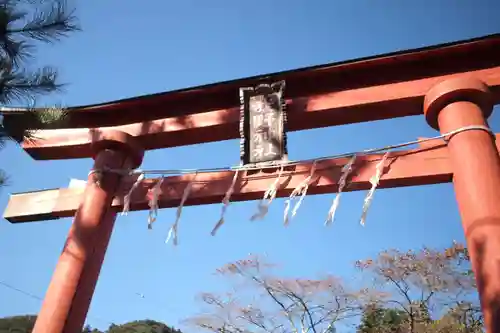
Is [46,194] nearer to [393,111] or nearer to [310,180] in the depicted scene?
[310,180]

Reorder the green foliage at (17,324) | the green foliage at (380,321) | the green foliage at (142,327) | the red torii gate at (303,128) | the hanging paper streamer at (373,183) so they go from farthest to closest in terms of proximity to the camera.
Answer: the green foliage at (142,327)
the green foliage at (17,324)
the green foliage at (380,321)
the hanging paper streamer at (373,183)
the red torii gate at (303,128)

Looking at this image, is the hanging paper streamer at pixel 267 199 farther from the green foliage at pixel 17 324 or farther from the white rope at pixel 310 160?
the green foliage at pixel 17 324

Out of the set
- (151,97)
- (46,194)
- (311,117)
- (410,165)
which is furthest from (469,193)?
(46,194)

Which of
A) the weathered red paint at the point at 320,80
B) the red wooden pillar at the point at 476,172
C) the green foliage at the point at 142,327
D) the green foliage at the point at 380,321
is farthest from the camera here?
the green foliage at the point at 142,327

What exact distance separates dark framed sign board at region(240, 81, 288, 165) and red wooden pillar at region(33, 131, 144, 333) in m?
1.24

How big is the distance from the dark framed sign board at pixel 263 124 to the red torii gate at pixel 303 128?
12 cm

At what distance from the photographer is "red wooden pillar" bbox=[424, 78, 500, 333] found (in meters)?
2.53

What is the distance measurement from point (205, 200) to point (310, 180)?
1018 mm

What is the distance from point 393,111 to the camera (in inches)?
152

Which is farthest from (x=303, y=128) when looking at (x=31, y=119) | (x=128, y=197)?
(x=31, y=119)

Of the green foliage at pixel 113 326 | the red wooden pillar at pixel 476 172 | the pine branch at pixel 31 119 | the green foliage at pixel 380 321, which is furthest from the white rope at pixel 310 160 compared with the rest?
the green foliage at pixel 113 326

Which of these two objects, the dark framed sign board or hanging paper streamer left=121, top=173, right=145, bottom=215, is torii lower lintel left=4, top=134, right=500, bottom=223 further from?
the dark framed sign board

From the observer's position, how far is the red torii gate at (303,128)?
2994mm

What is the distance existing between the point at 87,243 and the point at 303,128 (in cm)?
226
